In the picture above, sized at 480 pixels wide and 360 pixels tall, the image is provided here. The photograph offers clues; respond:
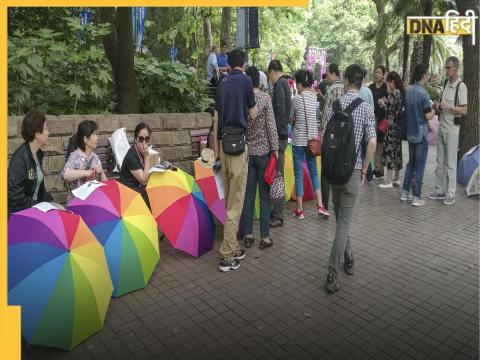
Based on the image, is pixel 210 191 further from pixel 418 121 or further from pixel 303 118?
pixel 418 121

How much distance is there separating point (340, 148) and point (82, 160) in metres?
2.60

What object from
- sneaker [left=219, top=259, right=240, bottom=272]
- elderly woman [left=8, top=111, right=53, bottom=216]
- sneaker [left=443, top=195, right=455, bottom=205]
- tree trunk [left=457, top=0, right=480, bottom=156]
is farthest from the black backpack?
tree trunk [left=457, top=0, right=480, bottom=156]

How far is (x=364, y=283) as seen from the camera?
4469 millimetres

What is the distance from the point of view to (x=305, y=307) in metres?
3.99

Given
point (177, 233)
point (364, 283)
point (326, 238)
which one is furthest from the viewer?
point (326, 238)

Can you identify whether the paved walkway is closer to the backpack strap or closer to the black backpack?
the black backpack

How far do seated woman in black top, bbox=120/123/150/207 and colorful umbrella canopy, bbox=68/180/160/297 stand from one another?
2.66 ft

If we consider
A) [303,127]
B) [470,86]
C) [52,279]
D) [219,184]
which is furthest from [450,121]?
[52,279]

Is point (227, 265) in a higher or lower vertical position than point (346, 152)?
lower

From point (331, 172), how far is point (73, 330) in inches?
97.2

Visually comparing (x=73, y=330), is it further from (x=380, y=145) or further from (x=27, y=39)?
(x=380, y=145)

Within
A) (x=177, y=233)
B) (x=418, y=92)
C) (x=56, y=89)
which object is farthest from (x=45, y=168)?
(x=418, y=92)

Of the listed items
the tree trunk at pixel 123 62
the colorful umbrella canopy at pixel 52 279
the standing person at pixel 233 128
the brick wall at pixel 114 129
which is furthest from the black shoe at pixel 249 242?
the tree trunk at pixel 123 62

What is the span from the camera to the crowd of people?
417cm
